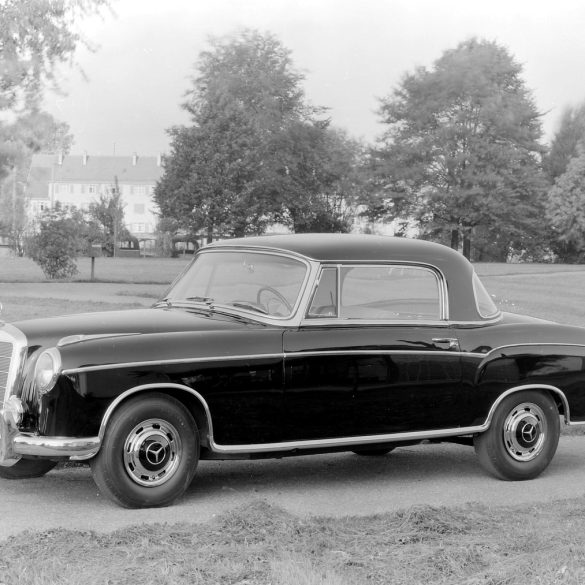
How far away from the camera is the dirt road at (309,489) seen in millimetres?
6125

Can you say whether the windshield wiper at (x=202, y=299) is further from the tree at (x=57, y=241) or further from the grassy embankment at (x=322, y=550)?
the tree at (x=57, y=241)

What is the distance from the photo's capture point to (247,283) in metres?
7.22

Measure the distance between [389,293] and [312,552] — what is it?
2.72 m

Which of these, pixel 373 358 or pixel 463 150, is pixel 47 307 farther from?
pixel 463 150

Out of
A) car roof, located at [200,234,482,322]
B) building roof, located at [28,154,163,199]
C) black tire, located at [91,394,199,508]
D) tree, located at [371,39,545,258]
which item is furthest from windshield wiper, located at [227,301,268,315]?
building roof, located at [28,154,163,199]

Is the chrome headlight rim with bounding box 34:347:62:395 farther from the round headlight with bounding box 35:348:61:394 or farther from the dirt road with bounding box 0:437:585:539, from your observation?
the dirt road with bounding box 0:437:585:539

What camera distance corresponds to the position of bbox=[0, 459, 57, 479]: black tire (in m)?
6.99

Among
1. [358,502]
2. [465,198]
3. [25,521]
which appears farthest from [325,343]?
[465,198]

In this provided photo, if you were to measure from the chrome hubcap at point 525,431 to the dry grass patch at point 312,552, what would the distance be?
1765 mm

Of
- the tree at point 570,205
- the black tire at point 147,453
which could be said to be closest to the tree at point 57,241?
the black tire at point 147,453

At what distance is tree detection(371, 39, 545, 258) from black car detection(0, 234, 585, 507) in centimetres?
5584

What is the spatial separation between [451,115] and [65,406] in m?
61.9

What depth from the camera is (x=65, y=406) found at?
6.16 m

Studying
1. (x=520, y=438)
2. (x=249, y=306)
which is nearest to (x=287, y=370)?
(x=249, y=306)
